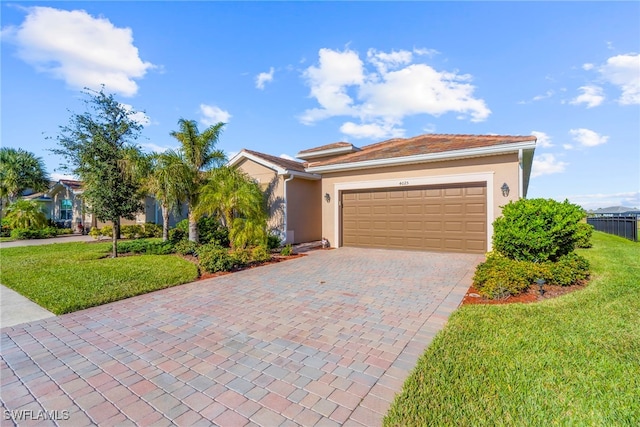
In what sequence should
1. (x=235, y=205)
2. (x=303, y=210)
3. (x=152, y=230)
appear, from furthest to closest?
1. (x=152, y=230)
2. (x=303, y=210)
3. (x=235, y=205)

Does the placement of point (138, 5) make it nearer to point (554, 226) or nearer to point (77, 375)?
point (77, 375)

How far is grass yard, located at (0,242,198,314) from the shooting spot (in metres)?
5.55

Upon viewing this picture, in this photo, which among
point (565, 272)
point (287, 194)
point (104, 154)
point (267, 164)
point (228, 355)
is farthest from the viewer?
point (267, 164)

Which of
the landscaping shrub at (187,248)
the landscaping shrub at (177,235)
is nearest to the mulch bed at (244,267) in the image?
the landscaping shrub at (187,248)

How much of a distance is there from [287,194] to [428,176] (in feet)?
19.6

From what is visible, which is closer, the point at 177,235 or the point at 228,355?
the point at 228,355

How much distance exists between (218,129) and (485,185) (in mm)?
10004

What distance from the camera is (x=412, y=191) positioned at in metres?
11.2

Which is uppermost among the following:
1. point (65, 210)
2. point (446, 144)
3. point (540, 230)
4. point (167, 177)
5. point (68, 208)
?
point (446, 144)

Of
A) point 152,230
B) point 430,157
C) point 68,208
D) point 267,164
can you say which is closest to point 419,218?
point 430,157

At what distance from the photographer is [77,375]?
305 cm

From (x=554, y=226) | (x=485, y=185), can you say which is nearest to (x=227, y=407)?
(x=554, y=226)

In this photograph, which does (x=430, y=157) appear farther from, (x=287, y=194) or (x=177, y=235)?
(x=177, y=235)

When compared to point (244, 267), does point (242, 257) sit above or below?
above
